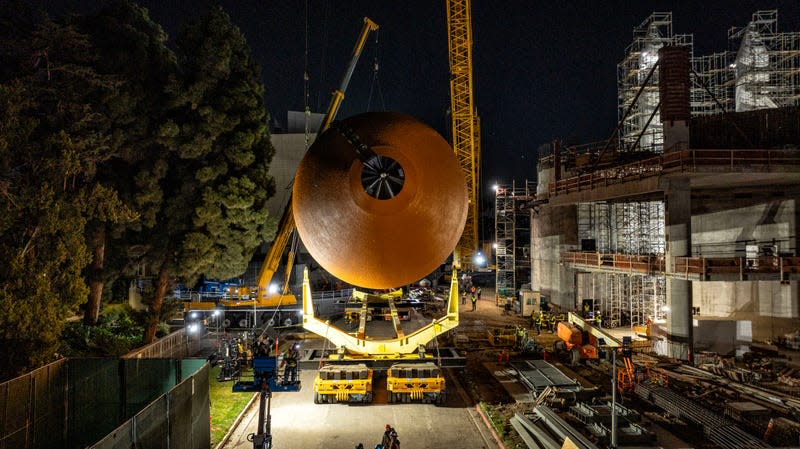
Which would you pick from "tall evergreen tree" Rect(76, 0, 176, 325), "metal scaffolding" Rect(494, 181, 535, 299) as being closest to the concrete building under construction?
"metal scaffolding" Rect(494, 181, 535, 299)

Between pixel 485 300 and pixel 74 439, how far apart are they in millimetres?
29894

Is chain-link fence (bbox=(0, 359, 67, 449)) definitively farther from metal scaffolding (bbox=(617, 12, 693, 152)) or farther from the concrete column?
metal scaffolding (bbox=(617, 12, 693, 152))

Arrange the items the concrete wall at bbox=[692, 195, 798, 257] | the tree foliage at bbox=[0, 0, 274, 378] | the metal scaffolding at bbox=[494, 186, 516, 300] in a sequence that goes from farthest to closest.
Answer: the metal scaffolding at bbox=[494, 186, 516, 300] < the concrete wall at bbox=[692, 195, 798, 257] < the tree foliage at bbox=[0, 0, 274, 378]

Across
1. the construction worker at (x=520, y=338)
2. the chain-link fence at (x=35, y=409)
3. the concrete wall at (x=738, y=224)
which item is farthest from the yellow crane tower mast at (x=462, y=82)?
the chain-link fence at (x=35, y=409)

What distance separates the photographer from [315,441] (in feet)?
38.6

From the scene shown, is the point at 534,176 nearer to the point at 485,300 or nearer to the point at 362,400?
the point at 485,300

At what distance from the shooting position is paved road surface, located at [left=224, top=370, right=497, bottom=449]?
1172cm

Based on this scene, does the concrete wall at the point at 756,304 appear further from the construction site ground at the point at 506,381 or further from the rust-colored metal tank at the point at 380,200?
the rust-colored metal tank at the point at 380,200

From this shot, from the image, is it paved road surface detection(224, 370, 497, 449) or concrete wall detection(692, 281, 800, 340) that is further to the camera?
concrete wall detection(692, 281, 800, 340)

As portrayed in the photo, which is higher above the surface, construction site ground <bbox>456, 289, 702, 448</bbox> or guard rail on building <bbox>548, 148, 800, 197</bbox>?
guard rail on building <bbox>548, 148, 800, 197</bbox>

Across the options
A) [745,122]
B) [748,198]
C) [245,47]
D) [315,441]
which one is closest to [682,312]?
[748,198]

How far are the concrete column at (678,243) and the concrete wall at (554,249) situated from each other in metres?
10.0

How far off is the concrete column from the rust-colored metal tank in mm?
14847

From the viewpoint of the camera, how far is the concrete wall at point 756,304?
2348 cm
